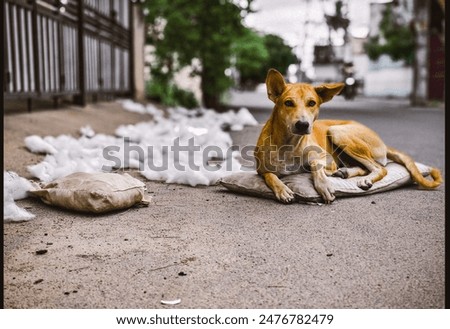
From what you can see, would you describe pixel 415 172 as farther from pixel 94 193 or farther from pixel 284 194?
pixel 94 193

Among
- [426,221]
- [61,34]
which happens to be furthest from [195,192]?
[61,34]

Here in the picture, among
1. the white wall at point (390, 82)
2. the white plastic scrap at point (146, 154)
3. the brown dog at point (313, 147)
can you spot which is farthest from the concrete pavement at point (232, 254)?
the white wall at point (390, 82)

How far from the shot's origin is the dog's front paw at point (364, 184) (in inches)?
137

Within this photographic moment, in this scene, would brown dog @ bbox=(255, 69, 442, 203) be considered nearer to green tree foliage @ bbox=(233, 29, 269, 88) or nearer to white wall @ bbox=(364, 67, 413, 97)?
green tree foliage @ bbox=(233, 29, 269, 88)

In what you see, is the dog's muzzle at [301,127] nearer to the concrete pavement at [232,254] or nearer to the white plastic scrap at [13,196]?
the concrete pavement at [232,254]

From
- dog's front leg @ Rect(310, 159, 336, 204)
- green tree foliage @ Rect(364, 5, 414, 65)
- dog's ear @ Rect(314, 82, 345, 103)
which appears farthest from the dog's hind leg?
green tree foliage @ Rect(364, 5, 414, 65)

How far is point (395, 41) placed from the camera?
24.7m

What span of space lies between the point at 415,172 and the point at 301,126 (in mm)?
1207

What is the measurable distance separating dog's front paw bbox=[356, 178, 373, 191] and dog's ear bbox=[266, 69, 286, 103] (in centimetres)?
80

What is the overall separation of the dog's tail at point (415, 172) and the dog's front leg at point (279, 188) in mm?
1028

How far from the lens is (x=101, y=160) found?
14.5ft

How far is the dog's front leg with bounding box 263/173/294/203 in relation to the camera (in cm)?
326

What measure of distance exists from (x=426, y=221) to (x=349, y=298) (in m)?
1.22
